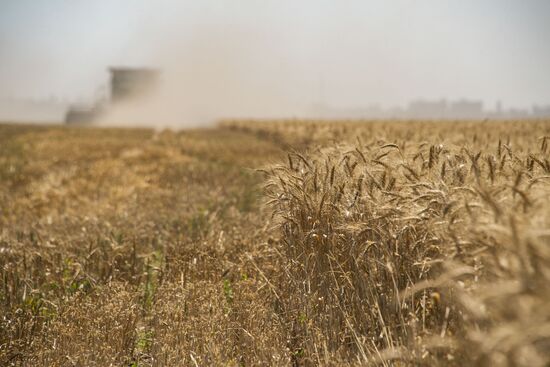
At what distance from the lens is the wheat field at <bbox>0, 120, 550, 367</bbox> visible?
1711mm

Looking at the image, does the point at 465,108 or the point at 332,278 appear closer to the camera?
the point at 332,278

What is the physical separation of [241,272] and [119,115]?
207 feet

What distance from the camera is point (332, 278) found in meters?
3.28

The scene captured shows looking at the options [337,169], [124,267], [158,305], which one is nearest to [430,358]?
[337,169]

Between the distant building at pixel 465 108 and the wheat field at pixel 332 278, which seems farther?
the distant building at pixel 465 108

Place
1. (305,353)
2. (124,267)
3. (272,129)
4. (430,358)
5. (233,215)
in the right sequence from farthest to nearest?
1. (272,129)
2. (233,215)
3. (124,267)
4. (305,353)
5. (430,358)

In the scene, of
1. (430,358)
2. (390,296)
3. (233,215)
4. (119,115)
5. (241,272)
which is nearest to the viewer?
(430,358)

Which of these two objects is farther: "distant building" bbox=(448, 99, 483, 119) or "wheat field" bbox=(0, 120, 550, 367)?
"distant building" bbox=(448, 99, 483, 119)

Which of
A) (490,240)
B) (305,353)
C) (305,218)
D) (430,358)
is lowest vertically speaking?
(305,353)

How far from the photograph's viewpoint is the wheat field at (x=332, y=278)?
1711 millimetres

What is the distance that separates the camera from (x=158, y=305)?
142 inches

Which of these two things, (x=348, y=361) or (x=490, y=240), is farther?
(x=348, y=361)

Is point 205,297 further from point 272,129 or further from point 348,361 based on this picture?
point 272,129

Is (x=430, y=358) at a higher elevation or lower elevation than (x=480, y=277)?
lower
